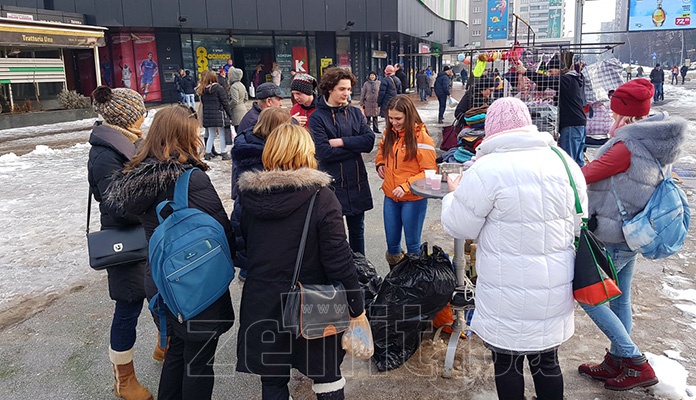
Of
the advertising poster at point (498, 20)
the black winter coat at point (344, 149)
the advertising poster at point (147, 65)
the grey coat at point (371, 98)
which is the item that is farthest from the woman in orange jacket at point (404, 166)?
the advertising poster at point (498, 20)

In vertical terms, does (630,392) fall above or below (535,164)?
below

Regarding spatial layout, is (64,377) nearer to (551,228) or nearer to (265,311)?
(265,311)

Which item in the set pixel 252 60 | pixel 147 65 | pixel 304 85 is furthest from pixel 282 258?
pixel 252 60

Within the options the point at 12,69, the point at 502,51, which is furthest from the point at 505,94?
the point at 12,69

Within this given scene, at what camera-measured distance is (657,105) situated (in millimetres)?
21422

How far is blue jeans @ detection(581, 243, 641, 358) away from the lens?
9.38ft

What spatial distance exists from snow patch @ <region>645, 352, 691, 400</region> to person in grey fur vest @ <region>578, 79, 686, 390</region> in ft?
0.26

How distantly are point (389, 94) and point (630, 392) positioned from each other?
11142mm

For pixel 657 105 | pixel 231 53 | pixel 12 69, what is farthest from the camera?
pixel 231 53

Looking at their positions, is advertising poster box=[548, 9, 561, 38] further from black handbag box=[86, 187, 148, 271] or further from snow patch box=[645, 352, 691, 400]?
black handbag box=[86, 187, 148, 271]

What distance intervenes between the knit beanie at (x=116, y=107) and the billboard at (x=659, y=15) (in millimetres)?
25325

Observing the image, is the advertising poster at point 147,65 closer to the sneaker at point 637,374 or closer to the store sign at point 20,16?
the store sign at point 20,16

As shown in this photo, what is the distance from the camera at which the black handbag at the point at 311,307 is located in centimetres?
228

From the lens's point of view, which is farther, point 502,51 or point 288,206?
point 502,51
